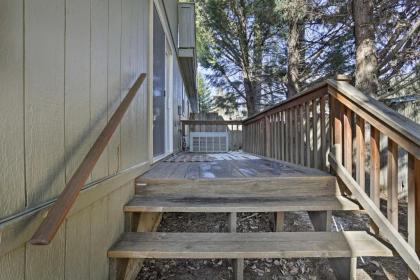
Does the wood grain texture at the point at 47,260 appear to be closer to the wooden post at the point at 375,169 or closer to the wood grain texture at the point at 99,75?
the wood grain texture at the point at 99,75

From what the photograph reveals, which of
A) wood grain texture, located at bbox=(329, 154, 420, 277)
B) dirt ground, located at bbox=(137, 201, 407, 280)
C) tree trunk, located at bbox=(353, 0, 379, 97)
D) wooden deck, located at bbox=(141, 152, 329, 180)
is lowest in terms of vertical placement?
dirt ground, located at bbox=(137, 201, 407, 280)

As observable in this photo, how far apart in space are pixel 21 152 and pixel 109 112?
2.64ft

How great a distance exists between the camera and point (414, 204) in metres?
1.47

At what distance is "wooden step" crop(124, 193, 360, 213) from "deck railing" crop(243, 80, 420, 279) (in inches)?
7.2

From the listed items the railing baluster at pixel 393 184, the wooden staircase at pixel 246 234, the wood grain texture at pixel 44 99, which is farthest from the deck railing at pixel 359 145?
the wood grain texture at pixel 44 99

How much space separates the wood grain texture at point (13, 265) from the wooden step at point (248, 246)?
79 centimetres

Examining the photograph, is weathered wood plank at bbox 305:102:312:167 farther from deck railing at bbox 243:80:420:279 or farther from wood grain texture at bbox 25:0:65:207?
wood grain texture at bbox 25:0:65:207

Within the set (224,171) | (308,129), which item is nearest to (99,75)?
(224,171)

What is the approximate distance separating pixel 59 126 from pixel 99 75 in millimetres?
498

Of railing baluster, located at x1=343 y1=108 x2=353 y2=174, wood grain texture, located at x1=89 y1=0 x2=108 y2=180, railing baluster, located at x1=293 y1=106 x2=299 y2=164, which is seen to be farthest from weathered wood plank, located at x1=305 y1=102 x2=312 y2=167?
wood grain texture, located at x1=89 y1=0 x2=108 y2=180

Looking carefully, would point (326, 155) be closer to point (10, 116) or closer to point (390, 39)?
point (10, 116)

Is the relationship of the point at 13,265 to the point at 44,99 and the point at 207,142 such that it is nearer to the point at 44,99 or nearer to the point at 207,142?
the point at 44,99

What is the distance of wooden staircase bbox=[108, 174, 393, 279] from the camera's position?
168 centimetres

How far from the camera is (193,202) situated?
2.08m
